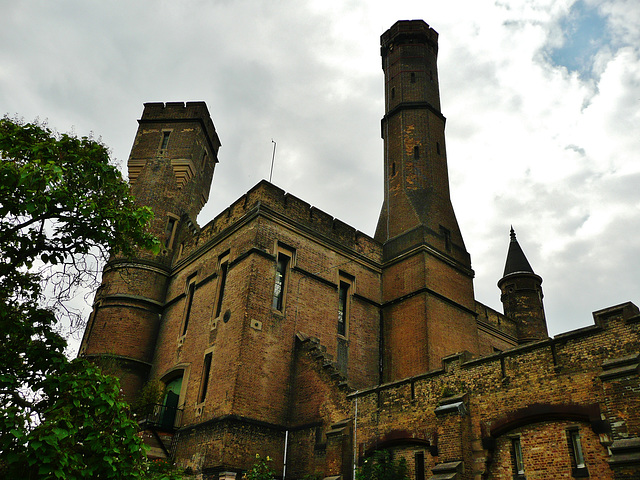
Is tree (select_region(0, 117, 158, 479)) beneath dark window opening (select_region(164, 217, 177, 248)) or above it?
beneath

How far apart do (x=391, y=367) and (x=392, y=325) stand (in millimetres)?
1746

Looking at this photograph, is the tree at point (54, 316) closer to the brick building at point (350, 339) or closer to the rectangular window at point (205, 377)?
the brick building at point (350, 339)

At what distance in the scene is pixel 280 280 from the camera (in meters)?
18.6

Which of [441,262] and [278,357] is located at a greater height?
[441,262]

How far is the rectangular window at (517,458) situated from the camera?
1105 cm

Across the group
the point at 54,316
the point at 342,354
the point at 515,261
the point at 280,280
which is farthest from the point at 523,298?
the point at 54,316

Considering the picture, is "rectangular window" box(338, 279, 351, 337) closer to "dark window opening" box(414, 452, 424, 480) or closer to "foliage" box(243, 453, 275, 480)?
"foliage" box(243, 453, 275, 480)

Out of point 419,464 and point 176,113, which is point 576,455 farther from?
point 176,113

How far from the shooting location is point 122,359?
20859mm

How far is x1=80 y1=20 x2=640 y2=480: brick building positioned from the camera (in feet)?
35.3

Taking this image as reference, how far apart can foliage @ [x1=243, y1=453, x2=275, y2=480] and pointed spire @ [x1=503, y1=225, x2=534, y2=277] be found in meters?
22.6

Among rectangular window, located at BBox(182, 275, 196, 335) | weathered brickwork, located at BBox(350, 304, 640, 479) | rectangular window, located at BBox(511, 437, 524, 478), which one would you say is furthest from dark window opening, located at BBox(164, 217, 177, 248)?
rectangular window, located at BBox(511, 437, 524, 478)

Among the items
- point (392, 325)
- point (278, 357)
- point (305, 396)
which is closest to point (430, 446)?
point (305, 396)

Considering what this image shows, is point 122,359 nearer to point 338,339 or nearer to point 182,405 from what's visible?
point 182,405
